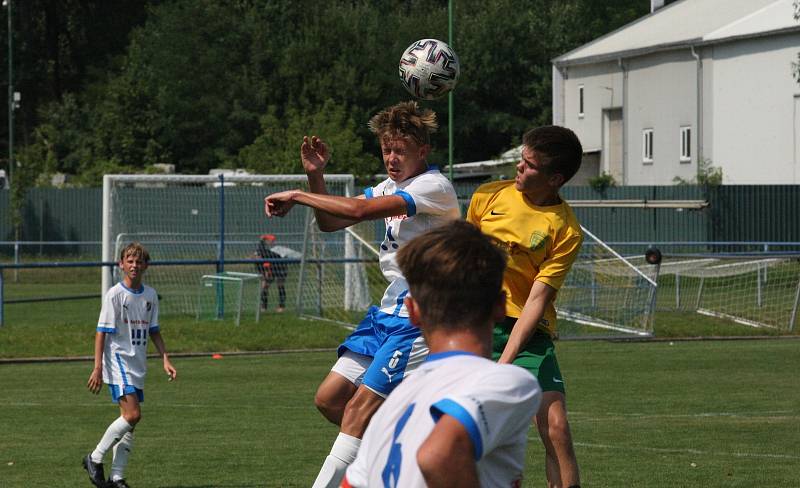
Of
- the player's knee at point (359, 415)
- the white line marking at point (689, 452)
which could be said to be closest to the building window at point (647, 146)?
the white line marking at point (689, 452)

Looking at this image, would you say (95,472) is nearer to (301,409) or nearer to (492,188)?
(492,188)

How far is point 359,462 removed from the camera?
11.2ft

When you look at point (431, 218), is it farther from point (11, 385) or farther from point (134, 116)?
point (134, 116)

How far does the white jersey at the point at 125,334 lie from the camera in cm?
952

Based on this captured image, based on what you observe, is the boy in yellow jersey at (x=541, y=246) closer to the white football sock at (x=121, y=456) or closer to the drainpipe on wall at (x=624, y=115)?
the white football sock at (x=121, y=456)

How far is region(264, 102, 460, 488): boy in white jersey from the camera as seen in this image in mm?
6387

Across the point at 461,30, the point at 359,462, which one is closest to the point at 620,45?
the point at 461,30

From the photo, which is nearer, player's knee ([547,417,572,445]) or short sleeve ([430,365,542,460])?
short sleeve ([430,365,542,460])

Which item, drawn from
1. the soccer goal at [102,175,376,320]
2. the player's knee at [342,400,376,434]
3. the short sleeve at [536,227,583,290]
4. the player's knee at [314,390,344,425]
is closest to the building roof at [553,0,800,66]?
the soccer goal at [102,175,376,320]

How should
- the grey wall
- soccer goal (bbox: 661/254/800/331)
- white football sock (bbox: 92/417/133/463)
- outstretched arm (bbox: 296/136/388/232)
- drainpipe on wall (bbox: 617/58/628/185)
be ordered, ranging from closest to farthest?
1. outstretched arm (bbox: 296/136/388/232)
2. white football sock (bbox: 92/417/133/463)
3. soccer goal (bbox: 661/254/800/331)
4. the grey wall
5. drainpipe on wall (bbox: 617/58/628/185)

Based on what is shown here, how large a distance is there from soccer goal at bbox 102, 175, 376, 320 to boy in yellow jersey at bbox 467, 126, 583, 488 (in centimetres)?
1430

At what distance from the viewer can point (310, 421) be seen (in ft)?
40.2

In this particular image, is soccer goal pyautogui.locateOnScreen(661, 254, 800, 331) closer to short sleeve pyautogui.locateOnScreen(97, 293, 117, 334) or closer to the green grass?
the green grass

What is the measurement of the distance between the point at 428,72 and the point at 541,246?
1792 millimetres
